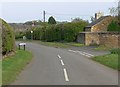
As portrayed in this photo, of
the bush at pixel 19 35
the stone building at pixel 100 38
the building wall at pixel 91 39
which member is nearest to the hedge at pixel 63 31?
the stone building at pixel 100 38

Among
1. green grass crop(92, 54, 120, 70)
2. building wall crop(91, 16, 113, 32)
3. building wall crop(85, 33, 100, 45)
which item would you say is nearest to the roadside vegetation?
green grass crop(92, 54, 120, 70)

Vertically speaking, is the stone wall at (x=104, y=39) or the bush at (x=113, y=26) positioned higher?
the bush at (x=113, y=26)

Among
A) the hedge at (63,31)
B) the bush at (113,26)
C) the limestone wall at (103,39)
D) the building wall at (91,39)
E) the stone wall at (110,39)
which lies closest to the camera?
the stone wall at (110,39)

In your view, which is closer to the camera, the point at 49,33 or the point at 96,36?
the point at 96,36

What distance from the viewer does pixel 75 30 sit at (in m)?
62.6

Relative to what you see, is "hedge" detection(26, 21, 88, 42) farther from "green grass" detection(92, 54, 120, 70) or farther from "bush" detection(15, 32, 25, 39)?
"green grass" detection(92, 54, 120, 70)

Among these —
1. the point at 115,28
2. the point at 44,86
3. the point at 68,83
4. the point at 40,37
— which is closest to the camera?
the point at 44,86

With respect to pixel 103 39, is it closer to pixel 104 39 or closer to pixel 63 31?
pixel 104 39

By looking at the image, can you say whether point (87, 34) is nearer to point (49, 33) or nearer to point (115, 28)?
point (115, 28)

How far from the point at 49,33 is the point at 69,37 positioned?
7.42m

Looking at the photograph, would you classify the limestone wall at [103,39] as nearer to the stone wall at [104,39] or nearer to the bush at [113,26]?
the stone wall at [104,39]

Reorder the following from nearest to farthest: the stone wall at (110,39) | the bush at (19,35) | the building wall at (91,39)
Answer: the stone wall at (110,39)
the building wall at (91,39)
the bush at (19,35)

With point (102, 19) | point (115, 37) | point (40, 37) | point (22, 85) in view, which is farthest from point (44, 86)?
point (40, 37)

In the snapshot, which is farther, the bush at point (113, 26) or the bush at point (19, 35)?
the bush at point (19, 35)
